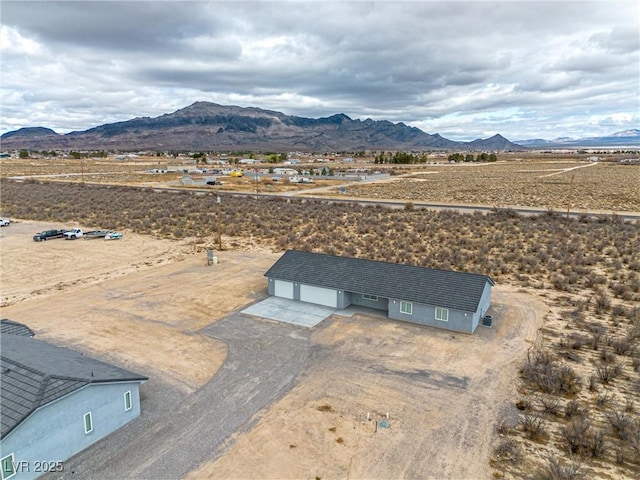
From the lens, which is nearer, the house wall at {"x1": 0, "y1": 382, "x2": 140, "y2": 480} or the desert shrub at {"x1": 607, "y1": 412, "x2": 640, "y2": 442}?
the house wall at {"x1": 0, "y1": 382, "x2": 140, "y2": 480}

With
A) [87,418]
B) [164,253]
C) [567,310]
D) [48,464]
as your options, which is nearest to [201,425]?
[87,418]

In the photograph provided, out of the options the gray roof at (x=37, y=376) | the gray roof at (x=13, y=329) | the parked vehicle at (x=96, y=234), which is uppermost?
the gray roof at (x=37, y=376)

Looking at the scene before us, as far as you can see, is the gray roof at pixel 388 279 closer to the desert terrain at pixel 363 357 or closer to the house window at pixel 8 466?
the desert terrain at pixel 363 357

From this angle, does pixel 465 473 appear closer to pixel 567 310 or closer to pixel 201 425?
pixel 201 425

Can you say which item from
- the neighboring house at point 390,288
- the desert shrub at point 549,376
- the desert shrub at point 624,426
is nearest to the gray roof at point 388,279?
the neighboring house at point 390,288

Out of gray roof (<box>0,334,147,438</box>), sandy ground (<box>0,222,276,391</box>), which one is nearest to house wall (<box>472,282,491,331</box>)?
sandy ground (<box>0,222,276,391</box>)

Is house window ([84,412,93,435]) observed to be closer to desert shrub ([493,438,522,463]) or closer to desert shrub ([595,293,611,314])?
desert shrub ([493,438,522,463])
